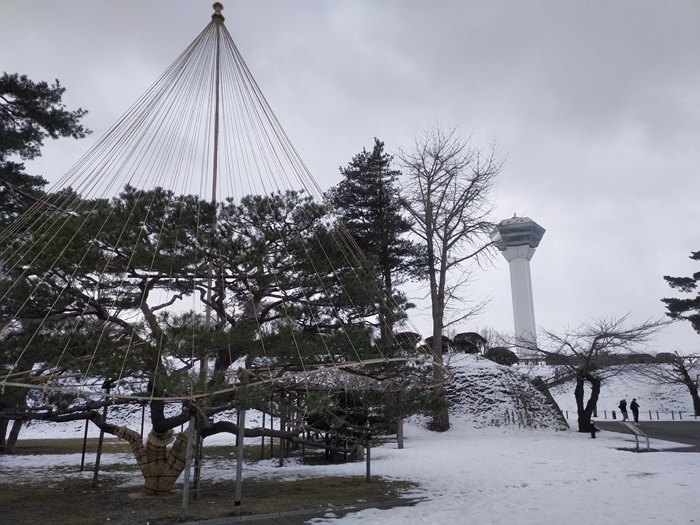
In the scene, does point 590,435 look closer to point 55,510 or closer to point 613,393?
point 55,510

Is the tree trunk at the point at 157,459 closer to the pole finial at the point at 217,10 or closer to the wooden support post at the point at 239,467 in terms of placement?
the wooden support post at the point at 239,467

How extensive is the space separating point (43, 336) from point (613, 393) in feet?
140

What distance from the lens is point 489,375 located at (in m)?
21.6

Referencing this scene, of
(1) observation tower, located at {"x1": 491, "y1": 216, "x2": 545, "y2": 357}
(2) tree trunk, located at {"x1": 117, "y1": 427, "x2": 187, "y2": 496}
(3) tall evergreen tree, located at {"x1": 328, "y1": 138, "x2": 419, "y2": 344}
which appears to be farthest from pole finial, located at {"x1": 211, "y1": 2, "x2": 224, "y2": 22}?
(1) observation tower, located at {"x1": 491, "y1": 216, "x2": 545, "y2": 357}

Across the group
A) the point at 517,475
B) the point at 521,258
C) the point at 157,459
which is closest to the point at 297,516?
the point at 157,459

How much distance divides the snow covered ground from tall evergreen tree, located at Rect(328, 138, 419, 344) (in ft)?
22.1

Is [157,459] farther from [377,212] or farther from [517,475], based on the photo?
[377,212]

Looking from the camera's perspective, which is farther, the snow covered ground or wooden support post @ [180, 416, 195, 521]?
the snow covered ground

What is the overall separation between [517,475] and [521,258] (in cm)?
6792

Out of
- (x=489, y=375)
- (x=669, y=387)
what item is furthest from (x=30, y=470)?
(x=669, y=387)

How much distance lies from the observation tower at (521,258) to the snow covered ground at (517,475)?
178 ft

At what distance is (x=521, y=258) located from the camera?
7381 cm

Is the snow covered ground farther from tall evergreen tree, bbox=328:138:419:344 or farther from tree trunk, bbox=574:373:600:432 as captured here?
tall evergreen tree, bbox=328:138:419:344

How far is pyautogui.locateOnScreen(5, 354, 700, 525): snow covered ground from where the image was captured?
262 inches
